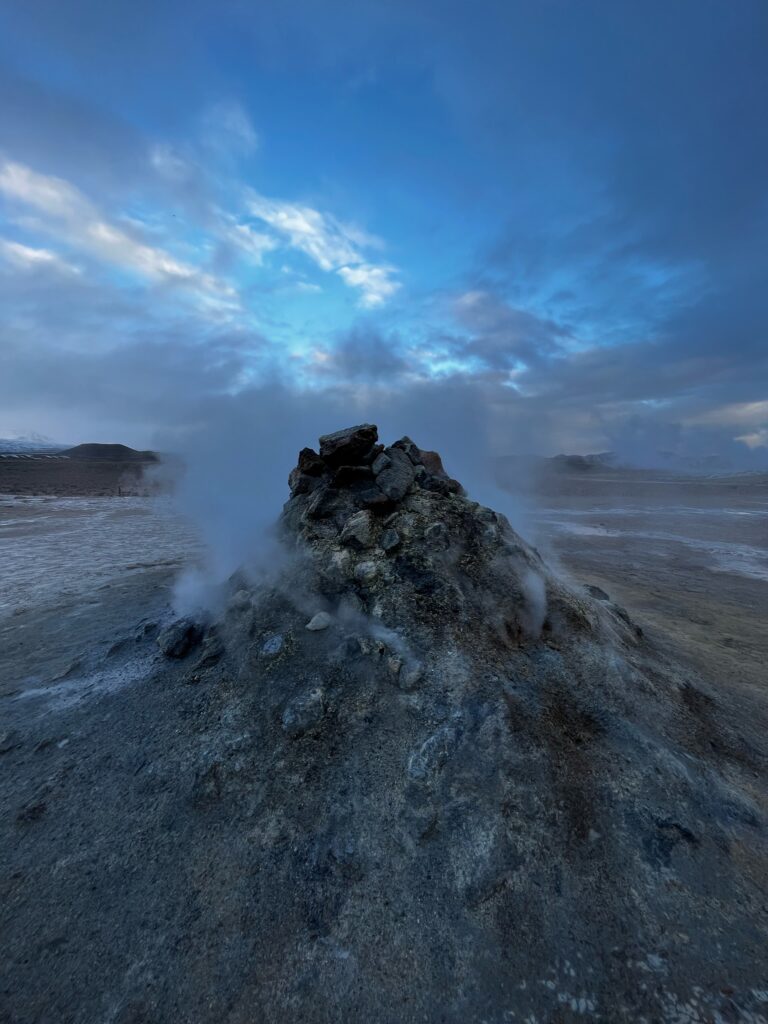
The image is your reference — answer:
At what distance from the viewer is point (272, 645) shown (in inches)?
156

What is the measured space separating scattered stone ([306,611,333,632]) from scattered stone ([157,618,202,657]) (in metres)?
1.34

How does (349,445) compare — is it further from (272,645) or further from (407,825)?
(407,825)

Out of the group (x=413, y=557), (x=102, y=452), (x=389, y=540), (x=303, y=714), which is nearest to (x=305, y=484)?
(x=389, y=540)

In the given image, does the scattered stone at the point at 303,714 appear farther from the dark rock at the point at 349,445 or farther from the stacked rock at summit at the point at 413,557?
the dark rock at the point at 349,445

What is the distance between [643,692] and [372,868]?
2446 millimetres

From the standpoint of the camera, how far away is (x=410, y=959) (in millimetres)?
2217

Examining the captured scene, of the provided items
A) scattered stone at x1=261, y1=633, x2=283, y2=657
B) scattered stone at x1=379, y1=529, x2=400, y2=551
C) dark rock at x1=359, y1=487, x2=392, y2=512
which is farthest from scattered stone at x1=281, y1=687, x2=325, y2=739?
dark rock at x1=359, y1=487, x2=392, y2=512

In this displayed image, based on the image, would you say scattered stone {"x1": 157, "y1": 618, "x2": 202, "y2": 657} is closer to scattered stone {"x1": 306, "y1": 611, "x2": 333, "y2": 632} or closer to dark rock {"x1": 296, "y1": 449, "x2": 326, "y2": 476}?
scattered stone {"x1": 306, "y1": 611, "x2": 333, "y2": 632}

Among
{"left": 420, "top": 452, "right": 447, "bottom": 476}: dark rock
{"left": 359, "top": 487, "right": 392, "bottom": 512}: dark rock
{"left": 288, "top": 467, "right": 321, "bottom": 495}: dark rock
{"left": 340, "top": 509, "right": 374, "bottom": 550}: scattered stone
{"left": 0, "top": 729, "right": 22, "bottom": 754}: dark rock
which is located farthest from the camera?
{"left": 420, "top": 452, "right": 447, "bottom": 476}: dark rock

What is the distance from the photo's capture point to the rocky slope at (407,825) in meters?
2.13

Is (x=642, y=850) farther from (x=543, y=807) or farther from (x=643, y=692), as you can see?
(x=643, y=692)

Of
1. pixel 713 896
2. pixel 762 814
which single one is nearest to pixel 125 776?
pixel 713 896

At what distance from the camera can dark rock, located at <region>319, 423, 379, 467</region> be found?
5078mm

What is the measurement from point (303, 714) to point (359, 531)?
1.75 metres
